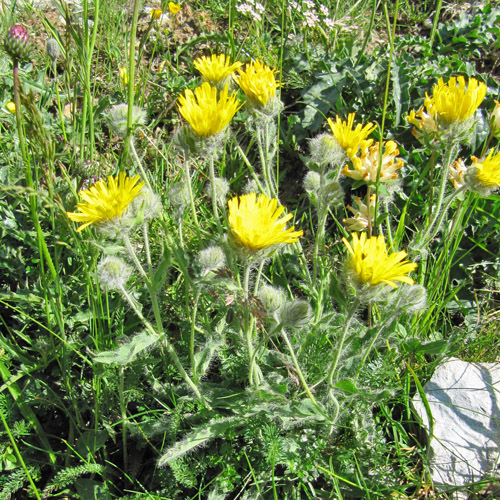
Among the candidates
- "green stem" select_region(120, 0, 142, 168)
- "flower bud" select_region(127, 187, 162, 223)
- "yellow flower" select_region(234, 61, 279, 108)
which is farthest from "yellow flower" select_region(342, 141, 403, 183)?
"green stem" select_region(120, 0, 142, 168)

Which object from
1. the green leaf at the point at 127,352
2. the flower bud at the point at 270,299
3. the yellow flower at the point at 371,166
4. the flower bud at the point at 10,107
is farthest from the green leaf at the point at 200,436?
the flower bud at the point at 10,107

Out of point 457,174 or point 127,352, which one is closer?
point 127,352

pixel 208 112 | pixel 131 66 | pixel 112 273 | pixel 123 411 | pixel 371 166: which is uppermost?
pixel 131 66

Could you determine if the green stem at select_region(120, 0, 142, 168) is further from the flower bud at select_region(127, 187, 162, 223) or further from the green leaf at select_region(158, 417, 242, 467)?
the green leaf at select_region(158, 417, 242, 467)

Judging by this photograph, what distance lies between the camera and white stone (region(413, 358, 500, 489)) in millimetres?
2092

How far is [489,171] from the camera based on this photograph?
77.1 inches

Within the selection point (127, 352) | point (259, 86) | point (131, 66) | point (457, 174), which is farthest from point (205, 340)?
point (457, 174)

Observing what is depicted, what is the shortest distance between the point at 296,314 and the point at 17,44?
3.96ft

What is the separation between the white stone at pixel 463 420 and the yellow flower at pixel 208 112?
146 centimetres

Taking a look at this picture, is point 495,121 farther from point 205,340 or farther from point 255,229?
point 205,340

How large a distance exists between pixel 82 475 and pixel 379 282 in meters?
1.58

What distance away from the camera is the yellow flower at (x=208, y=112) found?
175 centimetres

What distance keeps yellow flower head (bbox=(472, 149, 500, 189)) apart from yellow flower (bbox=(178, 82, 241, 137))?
103 centimetres

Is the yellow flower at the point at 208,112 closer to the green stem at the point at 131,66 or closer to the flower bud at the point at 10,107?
the green stem at the point at 131,66
